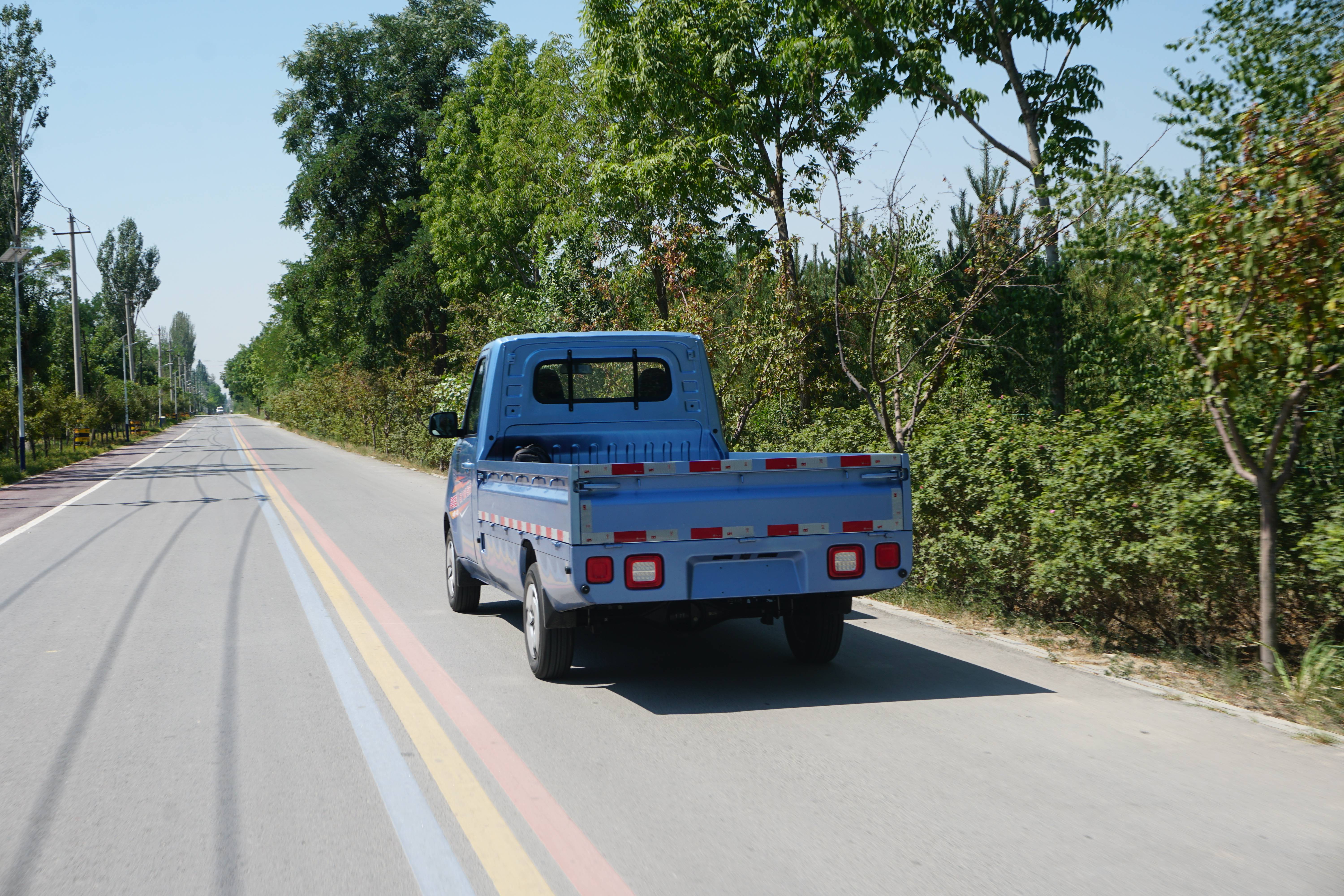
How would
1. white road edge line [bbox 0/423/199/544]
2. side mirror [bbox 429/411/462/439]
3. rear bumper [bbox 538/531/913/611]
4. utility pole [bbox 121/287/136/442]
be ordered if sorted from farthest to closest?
1. utility pole [bbox 121/287/136/442]
2. white road edge line [bbox 0/423/199/544]
3. side mirror [bbox 429/411/462/439]
4. rear bumper [bbox 538/531/913/611]

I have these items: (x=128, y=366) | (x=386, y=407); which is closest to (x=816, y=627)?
(x=386, y=407)

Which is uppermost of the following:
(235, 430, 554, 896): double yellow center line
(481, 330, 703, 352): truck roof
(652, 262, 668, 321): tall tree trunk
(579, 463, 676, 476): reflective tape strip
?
(652, 262, 668, 321): tall tree trunk

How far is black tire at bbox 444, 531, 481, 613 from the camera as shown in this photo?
879cm

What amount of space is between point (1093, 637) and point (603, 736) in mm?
3836

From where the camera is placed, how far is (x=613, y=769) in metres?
4.74

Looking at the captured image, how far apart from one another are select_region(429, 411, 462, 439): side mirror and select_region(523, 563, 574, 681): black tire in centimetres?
238

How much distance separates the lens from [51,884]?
3592 mm

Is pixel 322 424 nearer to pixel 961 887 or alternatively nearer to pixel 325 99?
pixel 325 99

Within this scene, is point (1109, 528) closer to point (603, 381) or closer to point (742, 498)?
point (742, 498)

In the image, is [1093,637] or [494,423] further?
[494,423]

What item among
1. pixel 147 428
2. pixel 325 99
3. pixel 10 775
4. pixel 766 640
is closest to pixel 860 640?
pixel 766 640

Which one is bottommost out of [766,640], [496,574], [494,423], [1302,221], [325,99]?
[766,640]

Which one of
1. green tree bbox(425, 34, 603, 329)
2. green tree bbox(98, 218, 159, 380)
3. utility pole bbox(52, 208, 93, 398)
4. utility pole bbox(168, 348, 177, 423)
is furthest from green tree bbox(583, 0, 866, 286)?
utility pole bbox(168, 348, 177, 423)

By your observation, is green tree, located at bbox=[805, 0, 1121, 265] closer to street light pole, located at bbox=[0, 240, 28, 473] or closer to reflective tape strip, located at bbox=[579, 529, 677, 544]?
reflective tape strip, located at bbox=[579, 529, 677, 544]
